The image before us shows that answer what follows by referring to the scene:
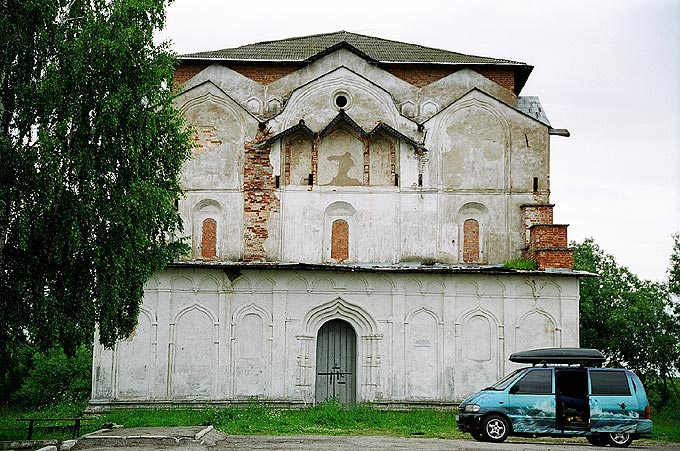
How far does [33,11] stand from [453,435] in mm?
11600

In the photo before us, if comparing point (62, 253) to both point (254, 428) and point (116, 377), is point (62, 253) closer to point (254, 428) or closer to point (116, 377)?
point (254, 428)

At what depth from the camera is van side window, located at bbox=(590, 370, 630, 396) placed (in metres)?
17.6

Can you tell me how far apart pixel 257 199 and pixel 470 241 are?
5.81 metres

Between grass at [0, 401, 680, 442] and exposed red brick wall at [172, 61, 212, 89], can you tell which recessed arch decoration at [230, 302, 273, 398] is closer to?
grass at [0, 401, 680, 442]

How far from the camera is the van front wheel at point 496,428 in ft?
57.5

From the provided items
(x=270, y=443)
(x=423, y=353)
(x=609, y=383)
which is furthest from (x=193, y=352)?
(x=609, y=383)

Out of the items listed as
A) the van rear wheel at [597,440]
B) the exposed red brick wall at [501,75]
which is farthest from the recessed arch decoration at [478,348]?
the exposed red brick wall at [501,75]

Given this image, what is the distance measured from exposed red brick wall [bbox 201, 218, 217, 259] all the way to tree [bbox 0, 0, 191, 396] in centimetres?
696

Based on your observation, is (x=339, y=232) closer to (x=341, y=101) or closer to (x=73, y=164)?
(x=341, y=101)

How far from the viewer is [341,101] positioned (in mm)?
25641

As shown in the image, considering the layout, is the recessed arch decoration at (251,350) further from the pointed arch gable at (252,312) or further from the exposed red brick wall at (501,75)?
the exposed red brick wall at (501,75)

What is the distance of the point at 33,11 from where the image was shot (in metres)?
17.0

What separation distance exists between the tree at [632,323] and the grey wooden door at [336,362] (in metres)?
11.1

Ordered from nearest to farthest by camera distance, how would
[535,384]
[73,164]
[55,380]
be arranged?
[73,164] < [535,384] < [55,380]
